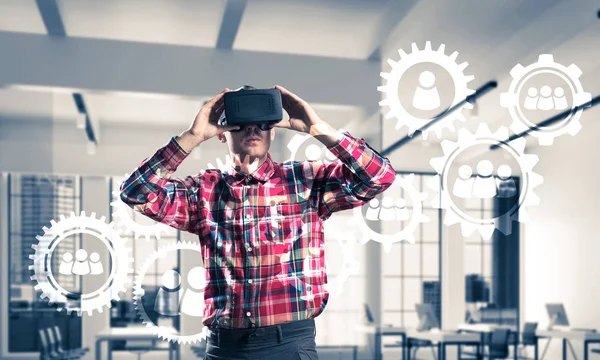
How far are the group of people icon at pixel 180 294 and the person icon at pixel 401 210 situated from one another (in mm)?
1047

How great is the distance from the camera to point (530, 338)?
19.8 ft

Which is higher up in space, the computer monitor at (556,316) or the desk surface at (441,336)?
the computer monitor at (556,316)

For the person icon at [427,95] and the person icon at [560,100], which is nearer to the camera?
the person icon at [427,95]

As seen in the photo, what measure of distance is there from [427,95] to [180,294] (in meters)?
1.57

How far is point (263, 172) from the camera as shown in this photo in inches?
68.1

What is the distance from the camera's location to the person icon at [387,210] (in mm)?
3607

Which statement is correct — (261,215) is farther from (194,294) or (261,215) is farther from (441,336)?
(441,336)

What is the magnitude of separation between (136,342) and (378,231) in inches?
64.9

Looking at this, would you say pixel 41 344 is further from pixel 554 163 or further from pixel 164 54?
pixel 554 163

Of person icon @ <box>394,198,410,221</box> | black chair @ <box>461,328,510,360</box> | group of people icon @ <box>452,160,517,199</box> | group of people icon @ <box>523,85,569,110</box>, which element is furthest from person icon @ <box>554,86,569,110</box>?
black chair @ <box>461,328,510,360</box>

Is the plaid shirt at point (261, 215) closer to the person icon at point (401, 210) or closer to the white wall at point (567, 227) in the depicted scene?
the person icon at point (401, 210)

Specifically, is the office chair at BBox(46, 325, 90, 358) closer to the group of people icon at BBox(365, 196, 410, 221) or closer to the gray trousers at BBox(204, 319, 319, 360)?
the group of people icon at BBox(365, 196, 410, 221)

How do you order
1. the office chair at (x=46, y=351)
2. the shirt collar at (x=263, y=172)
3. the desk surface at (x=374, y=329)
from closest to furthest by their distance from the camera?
1. the shirt collar at (x=263, y=172)
2. the desk surface at (x=374, y=329)
3. the office chair at (x=46, y=351)

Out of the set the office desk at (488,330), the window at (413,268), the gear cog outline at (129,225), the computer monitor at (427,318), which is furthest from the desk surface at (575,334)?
the gear cog outline at (129,225)
